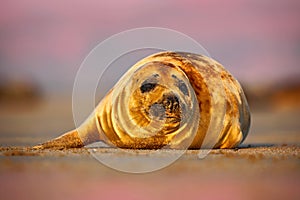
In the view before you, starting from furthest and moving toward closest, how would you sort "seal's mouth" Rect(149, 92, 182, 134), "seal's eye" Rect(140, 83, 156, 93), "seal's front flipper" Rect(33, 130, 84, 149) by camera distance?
1. "seal's front flipper" Rect(33, 130, 84, 149)
2. "seal's eye" Rect(140, 83, 156, 93)
3. "seal's mouth" Rect(149, 92, 182, 134)

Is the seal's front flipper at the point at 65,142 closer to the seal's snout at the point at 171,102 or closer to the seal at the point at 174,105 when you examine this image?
the seal at the point at 174,105

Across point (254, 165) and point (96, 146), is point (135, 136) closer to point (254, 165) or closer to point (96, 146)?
point (96, 146)

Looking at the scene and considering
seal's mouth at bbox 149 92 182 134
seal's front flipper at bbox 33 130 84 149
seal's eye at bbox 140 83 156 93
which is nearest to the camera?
seal's mouth at bbox 149 92 182 134

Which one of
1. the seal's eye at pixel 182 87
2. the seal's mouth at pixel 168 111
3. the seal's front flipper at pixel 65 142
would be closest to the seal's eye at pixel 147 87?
the seal's mouth at pixel 168 111

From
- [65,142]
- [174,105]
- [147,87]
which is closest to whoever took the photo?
[174,105]

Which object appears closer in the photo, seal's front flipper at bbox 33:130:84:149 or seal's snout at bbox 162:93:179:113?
seal's snout at bbox 162:93:179:113

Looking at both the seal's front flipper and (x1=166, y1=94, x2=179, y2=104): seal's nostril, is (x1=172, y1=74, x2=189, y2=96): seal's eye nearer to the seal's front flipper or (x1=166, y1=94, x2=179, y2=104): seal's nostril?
(x1=166, y1=94, x2=179, y2=104): seal's nostril

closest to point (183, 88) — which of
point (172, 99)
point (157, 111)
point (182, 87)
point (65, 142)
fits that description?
point (182, 87)

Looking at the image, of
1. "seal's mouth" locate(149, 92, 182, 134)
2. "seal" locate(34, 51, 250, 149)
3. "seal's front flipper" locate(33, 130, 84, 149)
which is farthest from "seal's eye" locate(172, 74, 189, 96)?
"seal's front flipper" locate(33, 130, 84, 149)

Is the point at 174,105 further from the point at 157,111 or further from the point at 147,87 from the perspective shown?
the point at 147,87
